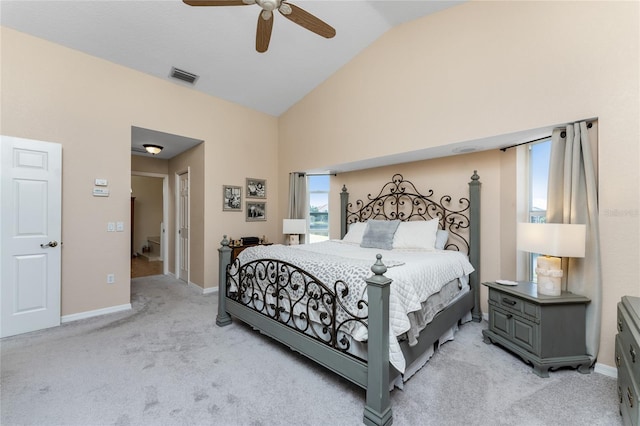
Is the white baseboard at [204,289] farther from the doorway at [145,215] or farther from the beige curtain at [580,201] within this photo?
the beige curtain at [580,201]

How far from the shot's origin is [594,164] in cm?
223

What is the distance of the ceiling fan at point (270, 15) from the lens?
203cm

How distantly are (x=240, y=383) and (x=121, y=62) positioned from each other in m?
4.31

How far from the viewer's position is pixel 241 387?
78.8 inches

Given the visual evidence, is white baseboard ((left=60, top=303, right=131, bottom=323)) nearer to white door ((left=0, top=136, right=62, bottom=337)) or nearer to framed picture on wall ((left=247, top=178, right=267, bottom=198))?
white door ((left=0, top=136, right=62, bottom=337))

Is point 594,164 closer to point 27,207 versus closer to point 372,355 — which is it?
point 372,355

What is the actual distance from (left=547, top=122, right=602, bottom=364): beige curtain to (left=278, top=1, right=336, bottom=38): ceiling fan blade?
2.34 m

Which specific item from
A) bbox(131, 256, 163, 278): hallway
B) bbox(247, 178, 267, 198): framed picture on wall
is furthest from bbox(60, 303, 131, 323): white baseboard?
bbox(247, 178, 267, 198): framed picture on wall

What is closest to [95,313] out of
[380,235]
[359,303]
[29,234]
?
[29,234]

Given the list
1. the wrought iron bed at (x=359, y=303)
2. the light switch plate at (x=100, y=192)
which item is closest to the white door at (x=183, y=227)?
the light switch plate at (x=100, y=192)

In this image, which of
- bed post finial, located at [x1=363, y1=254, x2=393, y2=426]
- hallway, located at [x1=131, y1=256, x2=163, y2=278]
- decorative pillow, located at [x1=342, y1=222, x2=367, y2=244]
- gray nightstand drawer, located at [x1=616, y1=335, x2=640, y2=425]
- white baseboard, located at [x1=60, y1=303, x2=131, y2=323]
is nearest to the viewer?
gray nightstand drawer, located at [x1=616, y1=335, x2=640, y2=425]

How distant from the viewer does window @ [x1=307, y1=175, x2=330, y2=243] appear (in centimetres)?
530

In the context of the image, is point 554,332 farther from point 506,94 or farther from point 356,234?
point 356,234

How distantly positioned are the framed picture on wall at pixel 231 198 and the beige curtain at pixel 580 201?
4422mm
